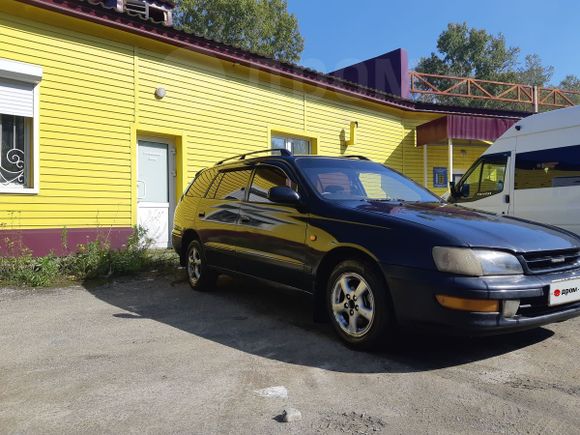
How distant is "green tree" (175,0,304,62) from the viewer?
1399 inches

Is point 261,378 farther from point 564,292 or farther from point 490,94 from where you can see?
point 490,94

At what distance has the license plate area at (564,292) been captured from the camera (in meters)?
3.49

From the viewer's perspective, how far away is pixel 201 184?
651 cm

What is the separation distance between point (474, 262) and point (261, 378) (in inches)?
64.4

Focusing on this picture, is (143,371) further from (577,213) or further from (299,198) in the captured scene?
(577,213)

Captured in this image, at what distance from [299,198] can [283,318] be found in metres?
1.31

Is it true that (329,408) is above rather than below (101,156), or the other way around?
below

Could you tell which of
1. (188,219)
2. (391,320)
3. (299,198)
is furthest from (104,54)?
(391,320)

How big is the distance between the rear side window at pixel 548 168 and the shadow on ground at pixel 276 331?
331cm

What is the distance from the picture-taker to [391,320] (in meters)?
3.62

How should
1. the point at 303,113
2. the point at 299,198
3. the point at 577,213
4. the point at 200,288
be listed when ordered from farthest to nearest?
1. the point at 303,113
2. the point at 577,213
3. the point at 200,288
4. the point at 299,198

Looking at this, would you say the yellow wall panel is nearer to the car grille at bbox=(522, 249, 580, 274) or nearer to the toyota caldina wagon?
the toyota caldina wagon

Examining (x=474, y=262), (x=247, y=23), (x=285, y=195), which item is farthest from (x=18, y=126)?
(x=247, y=23)

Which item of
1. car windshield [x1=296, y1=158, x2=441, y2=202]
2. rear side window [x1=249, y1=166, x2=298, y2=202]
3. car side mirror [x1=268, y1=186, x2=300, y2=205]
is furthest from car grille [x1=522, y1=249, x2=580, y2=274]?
rear side window [x1=249, y1=166, x2=298, y2=202]
